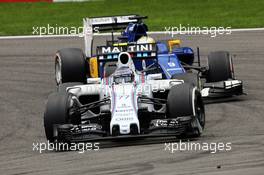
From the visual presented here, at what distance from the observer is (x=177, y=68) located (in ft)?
52.3

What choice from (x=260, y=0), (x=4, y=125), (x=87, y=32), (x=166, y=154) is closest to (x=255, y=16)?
(x=260, y=0)

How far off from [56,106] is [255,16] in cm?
1554

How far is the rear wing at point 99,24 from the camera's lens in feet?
57.0

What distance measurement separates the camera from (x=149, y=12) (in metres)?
29.0

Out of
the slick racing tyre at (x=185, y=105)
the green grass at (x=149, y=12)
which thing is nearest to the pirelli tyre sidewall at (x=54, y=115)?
the slick racing tyre at (x=185, y=105)

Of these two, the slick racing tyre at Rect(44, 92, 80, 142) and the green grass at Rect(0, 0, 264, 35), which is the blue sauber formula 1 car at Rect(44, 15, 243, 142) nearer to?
the slick racing tyre at Rect(44, 92, 80, 142)

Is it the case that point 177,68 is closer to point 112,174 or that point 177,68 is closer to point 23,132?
point 23,132
